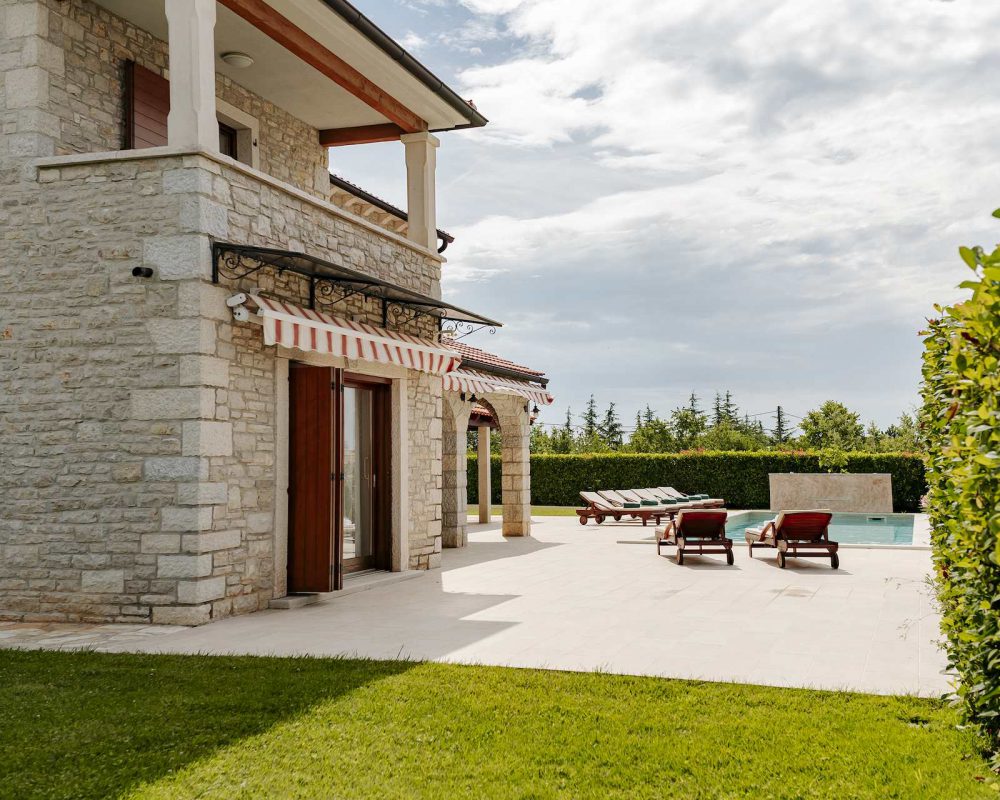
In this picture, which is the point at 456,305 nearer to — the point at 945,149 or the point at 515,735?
the point at 945,149

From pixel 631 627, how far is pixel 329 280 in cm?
652

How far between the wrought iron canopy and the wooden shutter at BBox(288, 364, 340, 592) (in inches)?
66.0

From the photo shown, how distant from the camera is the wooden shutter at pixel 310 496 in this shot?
12242mm

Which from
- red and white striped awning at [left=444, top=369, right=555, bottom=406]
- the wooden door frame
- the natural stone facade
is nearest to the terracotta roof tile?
red and white striped awning at [left=444, top=369, right=555, bottom=406]

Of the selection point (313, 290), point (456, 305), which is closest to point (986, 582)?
point (313, 290)

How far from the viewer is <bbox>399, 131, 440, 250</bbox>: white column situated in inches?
659

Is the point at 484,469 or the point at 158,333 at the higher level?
the point at 158,333

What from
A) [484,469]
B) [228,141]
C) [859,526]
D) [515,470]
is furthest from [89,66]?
[859,526]

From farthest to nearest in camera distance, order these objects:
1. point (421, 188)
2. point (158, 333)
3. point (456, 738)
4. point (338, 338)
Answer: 1. point (421, 188)
2. point (338, 338)
3. point (158, 333)
4. point (456, 738)

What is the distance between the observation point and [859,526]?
2744cm

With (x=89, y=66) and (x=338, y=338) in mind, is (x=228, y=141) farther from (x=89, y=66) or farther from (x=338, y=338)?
(x=338, y=338)

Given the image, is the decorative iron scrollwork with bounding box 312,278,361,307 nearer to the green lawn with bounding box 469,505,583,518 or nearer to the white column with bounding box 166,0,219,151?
the white column with bounding box 166,0,219,151

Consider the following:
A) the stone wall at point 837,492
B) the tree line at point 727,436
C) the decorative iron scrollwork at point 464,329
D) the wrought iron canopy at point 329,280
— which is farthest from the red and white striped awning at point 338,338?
the tree line at point 727,436

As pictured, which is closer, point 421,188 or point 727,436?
point 421,188
